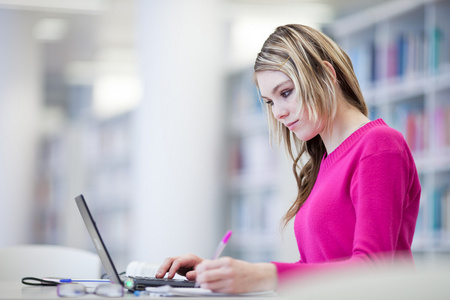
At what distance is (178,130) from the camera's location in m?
3.87

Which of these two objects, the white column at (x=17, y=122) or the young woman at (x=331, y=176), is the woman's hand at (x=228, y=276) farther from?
the white column at (x=17, y=122)

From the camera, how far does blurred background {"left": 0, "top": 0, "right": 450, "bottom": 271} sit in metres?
3.32

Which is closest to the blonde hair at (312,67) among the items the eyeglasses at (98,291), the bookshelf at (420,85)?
the eyeglasses at (98,291)

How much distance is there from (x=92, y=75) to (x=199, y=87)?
13.2 feet

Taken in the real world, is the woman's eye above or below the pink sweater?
above

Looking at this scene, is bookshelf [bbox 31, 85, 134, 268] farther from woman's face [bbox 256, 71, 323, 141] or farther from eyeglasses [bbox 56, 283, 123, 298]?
eyeglasses [bbox 56, 283, 123, 298]

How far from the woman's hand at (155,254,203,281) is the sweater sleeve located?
33 centimetres

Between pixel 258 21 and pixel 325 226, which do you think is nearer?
pixel 325 226

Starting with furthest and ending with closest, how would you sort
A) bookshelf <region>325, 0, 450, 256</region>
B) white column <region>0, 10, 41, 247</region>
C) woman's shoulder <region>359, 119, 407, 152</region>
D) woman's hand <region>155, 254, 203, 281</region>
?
white column <region>0, 10, 41, 247</region>
bookshelf <region>325, 0, 450, 256</region>
woman's hand <region>155, 254, 203, 281</region>
woman's shoulder <region>359, 119, 407, 152</region>

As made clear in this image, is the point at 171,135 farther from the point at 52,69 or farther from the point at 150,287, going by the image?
the point at 52,69

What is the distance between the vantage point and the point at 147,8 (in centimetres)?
399

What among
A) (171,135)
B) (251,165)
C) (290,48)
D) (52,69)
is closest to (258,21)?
(251,165)

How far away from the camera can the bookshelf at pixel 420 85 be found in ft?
10.7

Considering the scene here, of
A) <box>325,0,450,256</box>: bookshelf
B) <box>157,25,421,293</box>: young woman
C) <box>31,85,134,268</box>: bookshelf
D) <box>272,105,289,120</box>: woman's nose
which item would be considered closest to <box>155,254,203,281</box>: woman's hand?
<box>157,25,421,293</box>: young woman
